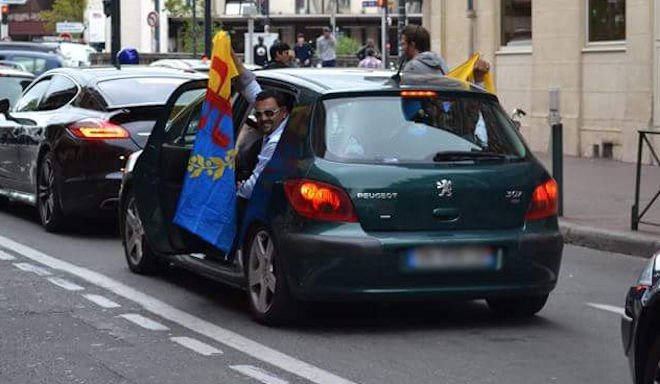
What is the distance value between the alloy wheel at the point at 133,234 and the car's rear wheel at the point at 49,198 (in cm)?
257

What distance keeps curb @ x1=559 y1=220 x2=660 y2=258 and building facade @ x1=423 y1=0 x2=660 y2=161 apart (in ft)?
23.7

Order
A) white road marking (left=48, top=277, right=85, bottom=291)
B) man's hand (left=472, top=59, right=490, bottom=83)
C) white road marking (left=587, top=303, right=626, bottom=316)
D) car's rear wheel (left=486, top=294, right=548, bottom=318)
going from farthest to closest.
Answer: man's hand (left=472, top=59, right=490, bottom=83) < white road marking (left=48, top=277, right=85, bottom=291) < white road marking (left=587, top=303, right=626, bottom=316) < car's rear wheel (left=486, top=294, right=548, bottom=318)

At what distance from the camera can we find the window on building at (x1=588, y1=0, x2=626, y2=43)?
22031mm

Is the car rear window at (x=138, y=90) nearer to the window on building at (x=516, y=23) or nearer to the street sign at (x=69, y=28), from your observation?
the window on building at (x=516, y=23)

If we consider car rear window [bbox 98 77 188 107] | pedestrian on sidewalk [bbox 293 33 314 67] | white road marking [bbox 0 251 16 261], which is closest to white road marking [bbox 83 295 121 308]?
white road marking [bbox 0 251 16 261]

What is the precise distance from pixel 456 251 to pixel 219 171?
5.56 feet

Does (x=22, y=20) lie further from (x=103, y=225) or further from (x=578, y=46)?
(x=103, y=225)

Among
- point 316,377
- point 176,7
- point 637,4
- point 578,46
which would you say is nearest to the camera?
point 316,377

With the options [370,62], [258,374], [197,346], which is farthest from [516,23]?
[258,374]

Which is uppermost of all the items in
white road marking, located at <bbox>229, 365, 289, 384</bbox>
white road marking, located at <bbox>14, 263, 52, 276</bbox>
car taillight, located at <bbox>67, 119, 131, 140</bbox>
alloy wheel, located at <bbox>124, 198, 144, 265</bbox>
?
car taillight, located at <bbox>67, 119, 131, 140</bbox>

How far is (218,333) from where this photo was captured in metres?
8.77

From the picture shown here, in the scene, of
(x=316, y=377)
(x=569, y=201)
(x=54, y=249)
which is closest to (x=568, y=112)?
(x=569, y=201)

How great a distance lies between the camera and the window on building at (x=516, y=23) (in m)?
24.7

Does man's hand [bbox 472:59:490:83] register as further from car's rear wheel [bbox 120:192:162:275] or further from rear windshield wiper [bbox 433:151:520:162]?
rear windshield wiper [bbox 433:151:520:162]
